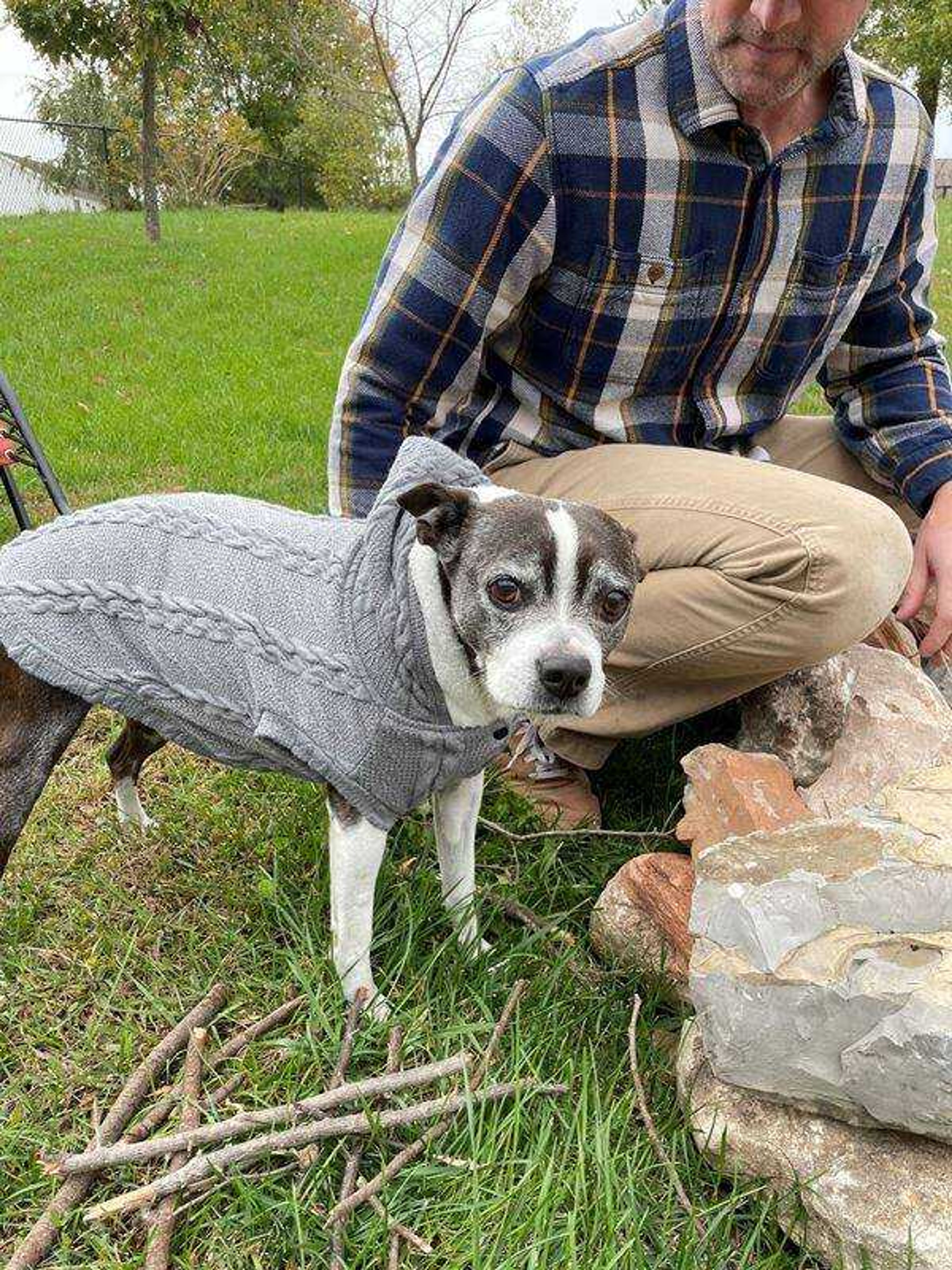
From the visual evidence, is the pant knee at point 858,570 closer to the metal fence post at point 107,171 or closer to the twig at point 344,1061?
the twig at point 344,1061

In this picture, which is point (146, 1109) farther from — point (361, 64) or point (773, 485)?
point (361, 64)

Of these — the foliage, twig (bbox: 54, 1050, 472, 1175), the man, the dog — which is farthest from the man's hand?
the foliage

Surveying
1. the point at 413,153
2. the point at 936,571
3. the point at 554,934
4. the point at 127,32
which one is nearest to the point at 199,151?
the point at 413,153

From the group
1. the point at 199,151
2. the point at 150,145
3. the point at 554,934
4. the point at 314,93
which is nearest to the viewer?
the point at 554,934

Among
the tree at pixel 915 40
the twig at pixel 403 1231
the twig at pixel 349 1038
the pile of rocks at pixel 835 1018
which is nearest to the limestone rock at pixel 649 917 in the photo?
the pile of rocks at pixel 835 1018

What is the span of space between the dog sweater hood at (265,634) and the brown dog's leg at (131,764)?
2.01 ft

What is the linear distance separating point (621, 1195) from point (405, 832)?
120 cm

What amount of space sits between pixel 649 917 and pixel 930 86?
105ft

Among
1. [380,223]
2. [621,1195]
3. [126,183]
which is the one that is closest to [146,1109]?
[621,1195]

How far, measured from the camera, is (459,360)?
2.80 metres

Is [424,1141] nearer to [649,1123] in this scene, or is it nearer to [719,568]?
[649,1123]

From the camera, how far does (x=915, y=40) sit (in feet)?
87.9

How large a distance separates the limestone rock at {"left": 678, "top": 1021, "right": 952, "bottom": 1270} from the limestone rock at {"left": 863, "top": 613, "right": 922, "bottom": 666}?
1675mm

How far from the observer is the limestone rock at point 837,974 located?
1.79 metres
